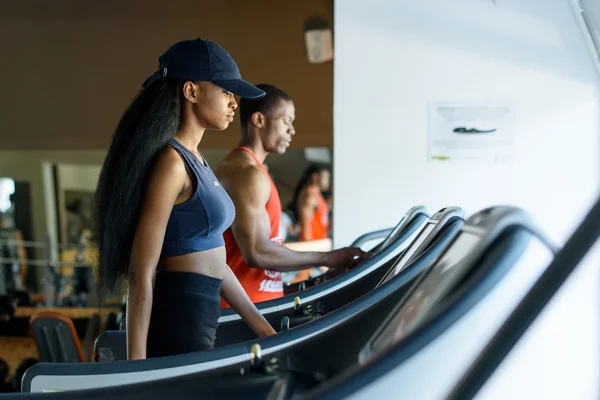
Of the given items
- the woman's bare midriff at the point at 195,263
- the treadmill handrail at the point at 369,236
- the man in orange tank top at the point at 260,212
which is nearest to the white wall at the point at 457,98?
the treadmill handrail at the point at 369,236

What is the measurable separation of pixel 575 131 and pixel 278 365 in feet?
8.28

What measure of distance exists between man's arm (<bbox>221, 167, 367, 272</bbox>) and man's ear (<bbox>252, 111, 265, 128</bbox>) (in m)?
0.27

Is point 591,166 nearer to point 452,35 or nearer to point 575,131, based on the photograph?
point 575,131

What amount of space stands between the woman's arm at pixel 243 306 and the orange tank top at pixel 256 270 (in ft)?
1.74

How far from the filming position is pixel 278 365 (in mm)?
1040

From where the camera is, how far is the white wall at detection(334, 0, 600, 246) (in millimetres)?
3105

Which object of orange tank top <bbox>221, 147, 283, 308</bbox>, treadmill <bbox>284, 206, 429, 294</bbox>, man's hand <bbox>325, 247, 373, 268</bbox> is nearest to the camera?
treadmill <bbox>284, 206, 429, 294</bbox>

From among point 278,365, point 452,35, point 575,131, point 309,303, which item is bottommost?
point 309,303

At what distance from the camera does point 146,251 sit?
154 centimetres

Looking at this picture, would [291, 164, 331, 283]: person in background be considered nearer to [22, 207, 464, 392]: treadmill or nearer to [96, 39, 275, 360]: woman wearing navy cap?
[96, 39, 275, 360]: woman wearing navy cap

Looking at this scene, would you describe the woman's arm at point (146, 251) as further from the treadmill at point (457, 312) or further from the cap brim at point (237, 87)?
the treadmill at point (457, 312)

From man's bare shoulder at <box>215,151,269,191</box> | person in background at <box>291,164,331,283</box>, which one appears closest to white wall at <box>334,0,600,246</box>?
man's bare shoulder at <box>215,151,269,191</box>

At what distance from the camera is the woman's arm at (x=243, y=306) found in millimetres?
1794

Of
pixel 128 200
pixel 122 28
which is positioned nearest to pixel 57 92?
pixel 122 28
